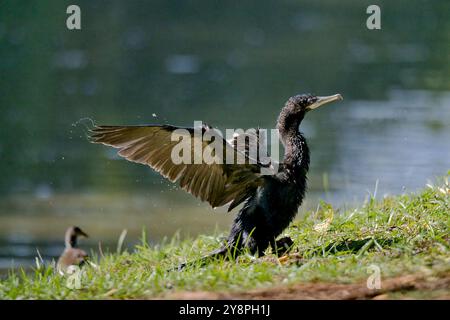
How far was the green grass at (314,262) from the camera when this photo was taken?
22.2 ft

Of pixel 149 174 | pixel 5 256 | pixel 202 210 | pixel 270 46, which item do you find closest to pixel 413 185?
pixel 202 210

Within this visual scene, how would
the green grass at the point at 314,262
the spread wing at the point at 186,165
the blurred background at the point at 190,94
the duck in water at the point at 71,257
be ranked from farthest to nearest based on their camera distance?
the blurred background at the point at 190,94
the duck in water at the point at 71,257
the spread wing at the point at 186,165
the green grass at the point at 314,262

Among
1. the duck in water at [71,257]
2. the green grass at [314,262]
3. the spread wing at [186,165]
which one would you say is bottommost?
the duck in water at [71,257]

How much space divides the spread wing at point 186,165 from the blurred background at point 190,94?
312 cm

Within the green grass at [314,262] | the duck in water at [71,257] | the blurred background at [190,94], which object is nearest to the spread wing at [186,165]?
the green grass at [314,262]

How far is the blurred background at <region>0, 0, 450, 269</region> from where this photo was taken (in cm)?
1458

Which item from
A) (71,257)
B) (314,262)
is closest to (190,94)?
(71,257)

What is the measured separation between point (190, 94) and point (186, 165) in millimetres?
12192

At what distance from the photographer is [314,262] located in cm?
710

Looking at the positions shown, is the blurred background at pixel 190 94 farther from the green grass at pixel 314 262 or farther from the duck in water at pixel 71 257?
the green grass at pixel 314 262

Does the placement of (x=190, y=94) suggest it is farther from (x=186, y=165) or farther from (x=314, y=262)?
(x=314, y=262)
